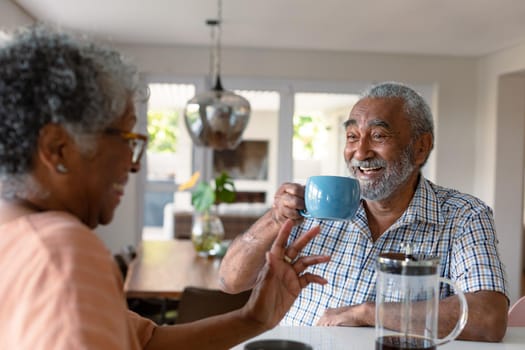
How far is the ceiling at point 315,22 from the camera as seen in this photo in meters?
3.96

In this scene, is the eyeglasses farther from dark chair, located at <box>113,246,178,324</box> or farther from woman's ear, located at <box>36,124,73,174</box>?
dark chair, located at <box>113,246,178,324</box>

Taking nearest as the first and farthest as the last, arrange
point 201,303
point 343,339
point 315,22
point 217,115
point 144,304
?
point 343,339, point 201,303, point 217,115, point 144,304, point 315,22

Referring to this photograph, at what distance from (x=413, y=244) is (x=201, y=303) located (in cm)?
101

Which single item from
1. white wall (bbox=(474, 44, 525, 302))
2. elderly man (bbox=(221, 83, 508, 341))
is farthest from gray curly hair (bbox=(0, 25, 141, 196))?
white wall (bbox=(474, 44, 525, 302))

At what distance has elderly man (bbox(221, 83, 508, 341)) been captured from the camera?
1.45 meters

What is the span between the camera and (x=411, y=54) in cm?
580

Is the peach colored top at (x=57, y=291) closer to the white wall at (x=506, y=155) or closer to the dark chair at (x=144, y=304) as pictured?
the dark chair at (x=144, y=304)

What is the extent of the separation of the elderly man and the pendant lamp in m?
1.70

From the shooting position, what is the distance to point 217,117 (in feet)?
11.2

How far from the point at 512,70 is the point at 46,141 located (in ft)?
17.2

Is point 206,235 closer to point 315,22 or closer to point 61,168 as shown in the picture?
point 315,22

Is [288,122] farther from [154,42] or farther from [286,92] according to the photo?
[154,42]

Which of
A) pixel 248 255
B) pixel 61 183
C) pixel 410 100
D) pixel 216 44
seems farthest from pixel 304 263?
pixel 216 44

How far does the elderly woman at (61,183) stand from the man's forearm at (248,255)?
2.44 ft
